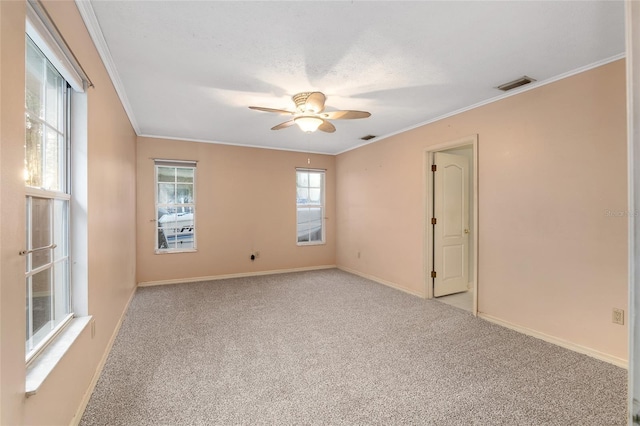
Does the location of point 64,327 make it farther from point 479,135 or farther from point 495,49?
point 479,135

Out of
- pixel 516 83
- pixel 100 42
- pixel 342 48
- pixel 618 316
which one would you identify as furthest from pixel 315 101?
pixel 618 316

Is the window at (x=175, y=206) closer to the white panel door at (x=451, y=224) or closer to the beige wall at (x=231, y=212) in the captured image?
the beige wall at (x=231, y=212)

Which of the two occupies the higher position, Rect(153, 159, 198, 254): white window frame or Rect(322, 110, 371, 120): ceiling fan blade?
Rect(322, 110, 371, 120): ceiling fan blade

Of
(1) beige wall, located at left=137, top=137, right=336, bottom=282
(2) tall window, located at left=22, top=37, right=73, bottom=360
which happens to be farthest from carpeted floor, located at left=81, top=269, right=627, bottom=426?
(1) beige wall, located at left=137, top=137, right=336, bottom=282

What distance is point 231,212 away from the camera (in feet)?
17.9

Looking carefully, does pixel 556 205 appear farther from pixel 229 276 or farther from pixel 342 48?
pixel 229 276

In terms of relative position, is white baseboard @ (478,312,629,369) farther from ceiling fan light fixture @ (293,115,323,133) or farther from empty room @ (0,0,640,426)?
ceiling fan light fixture @ (293,115,323,133)

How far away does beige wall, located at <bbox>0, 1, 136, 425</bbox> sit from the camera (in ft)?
3.40

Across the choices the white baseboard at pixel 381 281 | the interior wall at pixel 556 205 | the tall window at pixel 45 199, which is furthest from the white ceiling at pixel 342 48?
the white baseboard at pixel 381 281

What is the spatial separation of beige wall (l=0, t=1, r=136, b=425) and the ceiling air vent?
3.40 meters

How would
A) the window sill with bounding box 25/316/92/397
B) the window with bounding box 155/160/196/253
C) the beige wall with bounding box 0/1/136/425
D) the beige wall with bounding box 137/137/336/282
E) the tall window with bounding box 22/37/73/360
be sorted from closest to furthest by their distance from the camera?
1. the beige wall with bounding box 0/1/136/425
2. the window sill with bounding box 25/316/92/397
3. the tall window with bounding box 22/37/73/360
4. the beige wall with bounding box 137/137/336/282
5. the window with bounding box 155/160/196/253

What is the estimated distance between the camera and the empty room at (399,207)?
1.54 meters

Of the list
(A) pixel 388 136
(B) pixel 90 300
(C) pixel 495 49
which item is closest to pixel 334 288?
(A) pixel 388 136

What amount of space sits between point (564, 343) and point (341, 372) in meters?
2.07
